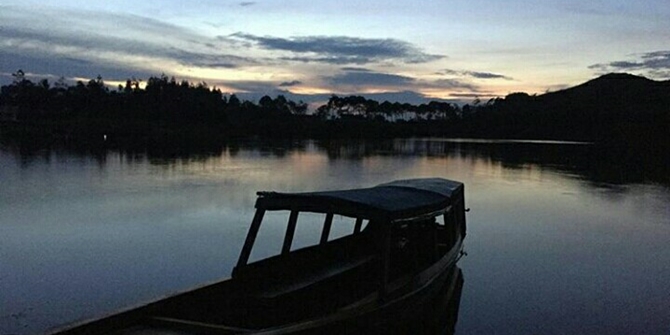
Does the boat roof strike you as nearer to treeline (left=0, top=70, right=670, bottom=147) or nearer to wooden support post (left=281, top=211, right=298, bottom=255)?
wooden support post (left=281, top=211, right=298, bottom=255)

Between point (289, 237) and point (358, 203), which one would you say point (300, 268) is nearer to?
point (289, 237)

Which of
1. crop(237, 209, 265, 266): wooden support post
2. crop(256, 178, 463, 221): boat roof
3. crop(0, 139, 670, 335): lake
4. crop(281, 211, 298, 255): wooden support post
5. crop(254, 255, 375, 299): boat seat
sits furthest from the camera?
crop(0, 139, 670, 335): lake

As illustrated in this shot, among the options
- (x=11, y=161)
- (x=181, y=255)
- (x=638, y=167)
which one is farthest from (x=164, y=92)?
(x=181, y=255)

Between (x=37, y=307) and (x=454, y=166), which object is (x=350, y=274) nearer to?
(x=37, y=307)

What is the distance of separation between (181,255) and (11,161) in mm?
30003

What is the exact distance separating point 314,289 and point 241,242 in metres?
7.52

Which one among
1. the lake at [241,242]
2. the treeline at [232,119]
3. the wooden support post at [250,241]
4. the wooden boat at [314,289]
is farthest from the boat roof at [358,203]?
the treeline at [232,119]

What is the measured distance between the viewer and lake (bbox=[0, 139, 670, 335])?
11258 mm

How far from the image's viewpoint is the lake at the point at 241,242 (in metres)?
11.3

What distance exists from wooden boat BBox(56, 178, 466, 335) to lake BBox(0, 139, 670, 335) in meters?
1.03

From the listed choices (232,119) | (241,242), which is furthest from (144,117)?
(241,242)

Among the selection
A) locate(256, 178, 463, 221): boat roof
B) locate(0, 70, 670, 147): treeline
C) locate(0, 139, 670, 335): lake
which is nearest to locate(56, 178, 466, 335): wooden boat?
locate(256, 178, 463, 221): boat roof

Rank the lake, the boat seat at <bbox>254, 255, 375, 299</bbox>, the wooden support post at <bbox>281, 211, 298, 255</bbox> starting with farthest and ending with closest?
the lake
the wooden support post at <bbox>281, 211, 298, 255</bbox>
the boat seat at <bbox>254, 255, 375, 299</bbox>

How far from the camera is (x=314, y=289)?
354 inches
